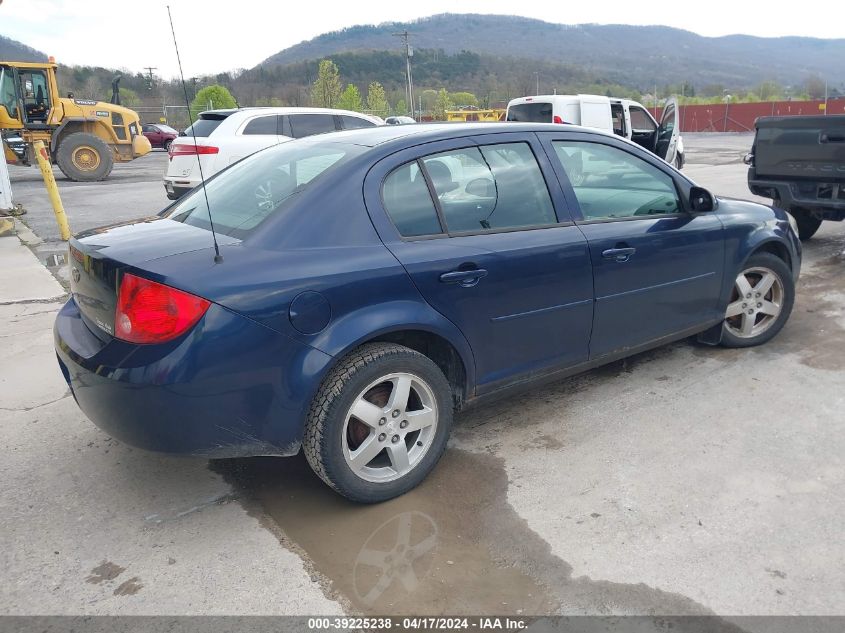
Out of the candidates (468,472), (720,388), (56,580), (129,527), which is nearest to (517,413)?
(468,472)

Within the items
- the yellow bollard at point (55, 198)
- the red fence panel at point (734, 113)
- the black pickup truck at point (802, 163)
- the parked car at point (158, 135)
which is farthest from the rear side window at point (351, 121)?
the red fence panel at point (734, 113)

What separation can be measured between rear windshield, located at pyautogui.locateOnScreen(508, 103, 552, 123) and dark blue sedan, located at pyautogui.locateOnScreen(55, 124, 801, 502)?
33.5ft

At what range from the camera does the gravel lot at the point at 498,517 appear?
2314mm

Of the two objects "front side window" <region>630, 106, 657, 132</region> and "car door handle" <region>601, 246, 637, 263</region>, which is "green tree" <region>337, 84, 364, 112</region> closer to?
"front side window" <region>630, 106, 657, 132</region>

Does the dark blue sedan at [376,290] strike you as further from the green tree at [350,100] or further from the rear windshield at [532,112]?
the green tree at [350,100]

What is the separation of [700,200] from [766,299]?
43.8 inches

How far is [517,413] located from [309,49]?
659 ft

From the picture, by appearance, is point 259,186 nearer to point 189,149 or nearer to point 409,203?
point 409,203

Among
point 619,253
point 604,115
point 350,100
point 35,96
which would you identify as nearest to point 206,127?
point 604,115

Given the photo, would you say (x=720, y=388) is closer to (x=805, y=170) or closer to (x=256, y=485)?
(x=256, y=485)

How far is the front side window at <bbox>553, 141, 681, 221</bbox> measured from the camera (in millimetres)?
3523

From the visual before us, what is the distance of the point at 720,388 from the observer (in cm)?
394

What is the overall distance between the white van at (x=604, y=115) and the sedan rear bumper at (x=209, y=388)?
38.6ft

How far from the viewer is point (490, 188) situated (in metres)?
3.24
